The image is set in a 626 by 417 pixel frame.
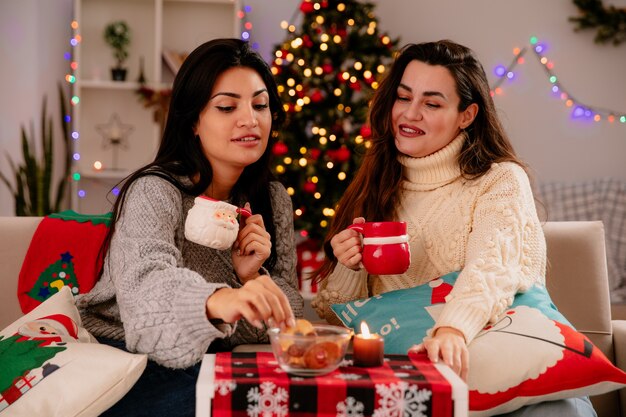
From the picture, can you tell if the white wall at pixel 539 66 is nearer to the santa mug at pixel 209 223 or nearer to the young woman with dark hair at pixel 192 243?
the young woman with dark hair at pixel 192 243

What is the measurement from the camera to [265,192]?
207cm

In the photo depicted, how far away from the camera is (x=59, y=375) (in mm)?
1426

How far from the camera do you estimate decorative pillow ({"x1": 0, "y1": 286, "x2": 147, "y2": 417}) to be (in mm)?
1386

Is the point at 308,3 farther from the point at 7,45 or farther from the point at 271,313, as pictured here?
the point at 271,313

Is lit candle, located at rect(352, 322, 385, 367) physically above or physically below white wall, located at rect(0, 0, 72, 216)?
below

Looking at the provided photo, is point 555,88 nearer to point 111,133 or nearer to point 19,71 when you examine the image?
point 111,133

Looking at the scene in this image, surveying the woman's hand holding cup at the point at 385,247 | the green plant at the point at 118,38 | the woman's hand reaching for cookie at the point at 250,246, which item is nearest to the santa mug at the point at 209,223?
the woman's hand reaching for cookie at the point at 250,246

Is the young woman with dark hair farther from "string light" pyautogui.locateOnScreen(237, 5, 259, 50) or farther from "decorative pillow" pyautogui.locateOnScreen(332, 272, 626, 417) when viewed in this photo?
"string light" pyautogui.locateOnScreen(237, 5, 259, 50)

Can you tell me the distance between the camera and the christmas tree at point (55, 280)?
6.77 feet

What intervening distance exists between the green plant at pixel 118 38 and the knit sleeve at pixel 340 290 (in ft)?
10.6

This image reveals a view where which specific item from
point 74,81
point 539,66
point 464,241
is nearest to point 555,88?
point 539,66

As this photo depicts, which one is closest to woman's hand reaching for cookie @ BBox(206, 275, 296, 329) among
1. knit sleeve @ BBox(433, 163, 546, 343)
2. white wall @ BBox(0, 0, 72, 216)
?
knit sleeve @ BBox(433, 163, 546, 343)

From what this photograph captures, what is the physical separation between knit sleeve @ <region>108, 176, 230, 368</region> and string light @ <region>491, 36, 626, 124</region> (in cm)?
369

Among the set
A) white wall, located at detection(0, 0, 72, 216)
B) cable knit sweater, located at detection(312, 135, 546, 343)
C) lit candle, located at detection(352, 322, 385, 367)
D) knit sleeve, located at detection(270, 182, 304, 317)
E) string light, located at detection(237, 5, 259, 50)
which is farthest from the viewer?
string light, located at detection(237, 5, 259, 50)
